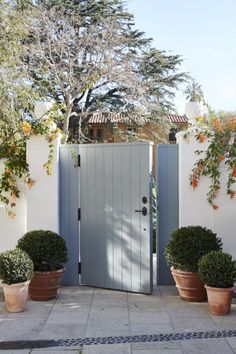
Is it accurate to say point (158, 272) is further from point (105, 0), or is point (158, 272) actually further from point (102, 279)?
point (105, 0)

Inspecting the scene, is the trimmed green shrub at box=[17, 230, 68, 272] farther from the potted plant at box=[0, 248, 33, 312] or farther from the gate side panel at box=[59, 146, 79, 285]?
the gate side panel at box=[59, 146, 79, 285]

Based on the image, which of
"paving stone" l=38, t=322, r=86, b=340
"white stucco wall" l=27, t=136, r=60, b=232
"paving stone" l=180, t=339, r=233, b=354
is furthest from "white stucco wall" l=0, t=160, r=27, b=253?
"paving stone" l=180, t=339, r=233, b=354

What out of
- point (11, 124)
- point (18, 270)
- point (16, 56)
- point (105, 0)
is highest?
point (105, 0)

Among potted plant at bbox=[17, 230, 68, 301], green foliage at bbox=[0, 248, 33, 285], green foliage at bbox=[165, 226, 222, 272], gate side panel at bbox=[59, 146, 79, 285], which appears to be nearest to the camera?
green foliage at bbox=[0, 248, 33, 285]

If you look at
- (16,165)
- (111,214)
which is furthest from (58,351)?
(16,165)

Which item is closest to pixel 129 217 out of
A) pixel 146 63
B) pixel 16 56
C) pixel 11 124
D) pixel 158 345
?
pixel 158 345

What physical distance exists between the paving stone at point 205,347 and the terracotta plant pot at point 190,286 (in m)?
1.21

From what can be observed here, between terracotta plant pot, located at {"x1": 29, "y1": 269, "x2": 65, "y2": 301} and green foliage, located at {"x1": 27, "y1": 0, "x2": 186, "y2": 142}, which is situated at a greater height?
green foliage, located at {"x1": 27, "y1": 0, "x2": 186, "y2": 142}

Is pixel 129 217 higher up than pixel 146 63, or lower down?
lower down

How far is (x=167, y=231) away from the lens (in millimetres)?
5996

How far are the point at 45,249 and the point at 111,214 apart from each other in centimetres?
104

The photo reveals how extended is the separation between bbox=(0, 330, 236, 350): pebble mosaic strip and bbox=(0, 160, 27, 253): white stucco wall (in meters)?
2.17

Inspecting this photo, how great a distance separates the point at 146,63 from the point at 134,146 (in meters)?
16.1

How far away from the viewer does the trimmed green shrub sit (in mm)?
5262
